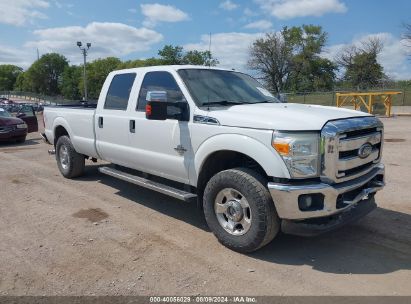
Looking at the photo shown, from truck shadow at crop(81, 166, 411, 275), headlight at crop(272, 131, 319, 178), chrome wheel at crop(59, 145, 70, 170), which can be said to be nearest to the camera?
headlight at crop(272, 131, 319, 178)

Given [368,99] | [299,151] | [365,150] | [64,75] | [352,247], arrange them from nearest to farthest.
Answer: [299,151], [365,150], [352,247], [368,99], [64,75]

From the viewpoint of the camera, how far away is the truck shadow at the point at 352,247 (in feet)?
13.3

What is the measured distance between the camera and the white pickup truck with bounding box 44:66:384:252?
3.92 meters

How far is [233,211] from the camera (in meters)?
4.42

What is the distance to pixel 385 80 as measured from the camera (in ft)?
208

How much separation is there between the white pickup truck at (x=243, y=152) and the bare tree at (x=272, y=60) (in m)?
65.9

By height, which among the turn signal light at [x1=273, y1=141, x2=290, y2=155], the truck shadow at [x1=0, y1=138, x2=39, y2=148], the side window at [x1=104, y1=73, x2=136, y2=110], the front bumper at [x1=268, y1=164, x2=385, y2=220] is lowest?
the truck shadow at [x1=0, y1=138, x2=39, y2=148]

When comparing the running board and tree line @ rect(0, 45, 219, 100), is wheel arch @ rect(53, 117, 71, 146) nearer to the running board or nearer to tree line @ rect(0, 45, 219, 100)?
the running board

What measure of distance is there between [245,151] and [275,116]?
48 centimetres

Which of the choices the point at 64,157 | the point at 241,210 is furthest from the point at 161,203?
the point at 64,157

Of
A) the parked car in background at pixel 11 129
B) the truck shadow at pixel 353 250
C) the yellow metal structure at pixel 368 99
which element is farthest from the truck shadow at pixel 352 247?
the yellow metal structure at pixel 368 99

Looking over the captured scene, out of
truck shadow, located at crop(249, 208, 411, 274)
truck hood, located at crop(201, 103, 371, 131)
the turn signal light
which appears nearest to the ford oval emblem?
truck hood, located at crop(201, 103, 371, 131)

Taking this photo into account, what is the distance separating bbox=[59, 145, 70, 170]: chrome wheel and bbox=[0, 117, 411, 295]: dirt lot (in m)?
1.38

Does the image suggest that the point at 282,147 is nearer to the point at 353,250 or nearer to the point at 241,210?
the point at 241,210
